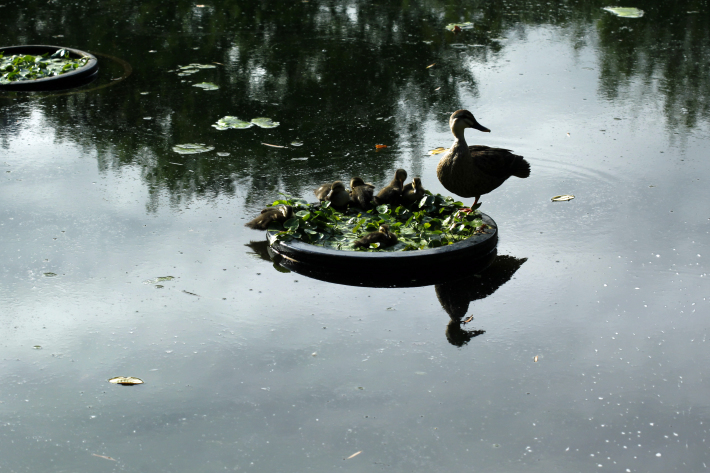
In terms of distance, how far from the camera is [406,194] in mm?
6703

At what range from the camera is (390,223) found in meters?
6.42

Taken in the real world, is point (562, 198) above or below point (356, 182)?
below

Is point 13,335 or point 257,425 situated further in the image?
point 13,335

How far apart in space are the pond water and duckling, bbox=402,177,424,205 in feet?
2.45

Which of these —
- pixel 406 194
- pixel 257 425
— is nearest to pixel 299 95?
pixel 406 194

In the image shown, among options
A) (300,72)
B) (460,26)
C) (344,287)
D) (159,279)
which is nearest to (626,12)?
(460,26)

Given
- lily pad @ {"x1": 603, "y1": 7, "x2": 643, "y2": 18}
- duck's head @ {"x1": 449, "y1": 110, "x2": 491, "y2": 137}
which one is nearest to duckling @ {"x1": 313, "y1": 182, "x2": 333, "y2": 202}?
duck's head @ {"x1": 449, "y1": 110, "x2": 491, "y2": 137}

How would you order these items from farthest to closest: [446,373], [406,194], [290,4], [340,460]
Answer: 1. [290,4]
2. [406,194]
3. [446,373]
4. [340,460]

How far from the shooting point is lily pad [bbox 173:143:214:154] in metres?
8.34

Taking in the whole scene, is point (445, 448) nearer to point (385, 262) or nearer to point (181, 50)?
point (385, 262)

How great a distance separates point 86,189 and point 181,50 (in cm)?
541

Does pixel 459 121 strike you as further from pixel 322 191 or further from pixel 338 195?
pixel 322 191

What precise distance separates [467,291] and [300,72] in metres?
6.46

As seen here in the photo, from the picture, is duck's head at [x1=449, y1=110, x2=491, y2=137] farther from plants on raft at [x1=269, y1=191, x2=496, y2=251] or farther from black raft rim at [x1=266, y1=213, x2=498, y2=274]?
black raft rim at [x1=266, y1=213, x2=498, y2=274]
